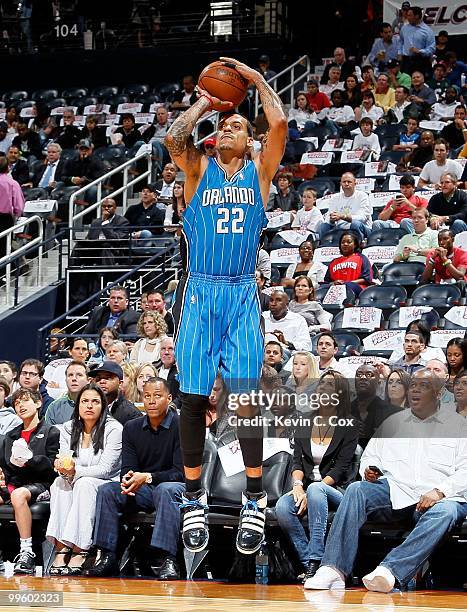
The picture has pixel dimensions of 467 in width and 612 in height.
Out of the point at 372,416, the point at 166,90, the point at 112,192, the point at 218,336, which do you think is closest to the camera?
the point at 218,336

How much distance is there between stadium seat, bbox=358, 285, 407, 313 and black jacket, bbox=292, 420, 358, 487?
A: 3.56 meters

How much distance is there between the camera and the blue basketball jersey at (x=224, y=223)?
5633 mm

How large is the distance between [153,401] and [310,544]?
Result: 1545 mm

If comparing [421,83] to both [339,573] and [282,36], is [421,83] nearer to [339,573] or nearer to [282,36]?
[282,36]

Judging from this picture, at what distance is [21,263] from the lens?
48.7 feet

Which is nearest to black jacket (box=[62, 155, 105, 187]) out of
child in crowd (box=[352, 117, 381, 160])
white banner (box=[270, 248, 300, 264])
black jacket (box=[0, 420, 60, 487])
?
child in crowd (box=[352, 117, 381, 160])

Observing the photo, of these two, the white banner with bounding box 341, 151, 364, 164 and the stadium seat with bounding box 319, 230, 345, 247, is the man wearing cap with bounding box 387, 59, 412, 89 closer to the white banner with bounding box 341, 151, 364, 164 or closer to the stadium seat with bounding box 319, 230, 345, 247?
the white banner with bounding box 341, 151, 364, 164

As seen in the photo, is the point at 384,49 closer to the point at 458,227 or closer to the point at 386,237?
the point at 386,237

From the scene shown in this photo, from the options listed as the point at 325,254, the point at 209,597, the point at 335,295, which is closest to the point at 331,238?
the point at 325,254

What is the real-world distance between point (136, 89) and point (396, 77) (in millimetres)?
5124

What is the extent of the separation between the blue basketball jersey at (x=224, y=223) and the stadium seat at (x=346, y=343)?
466cm

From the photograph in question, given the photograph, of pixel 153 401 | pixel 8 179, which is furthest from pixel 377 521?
pixel 8 179

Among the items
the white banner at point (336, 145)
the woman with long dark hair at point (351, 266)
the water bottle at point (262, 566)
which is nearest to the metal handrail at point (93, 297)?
the woman with long dark hair at point (351, 266)

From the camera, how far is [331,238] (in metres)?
12.8
